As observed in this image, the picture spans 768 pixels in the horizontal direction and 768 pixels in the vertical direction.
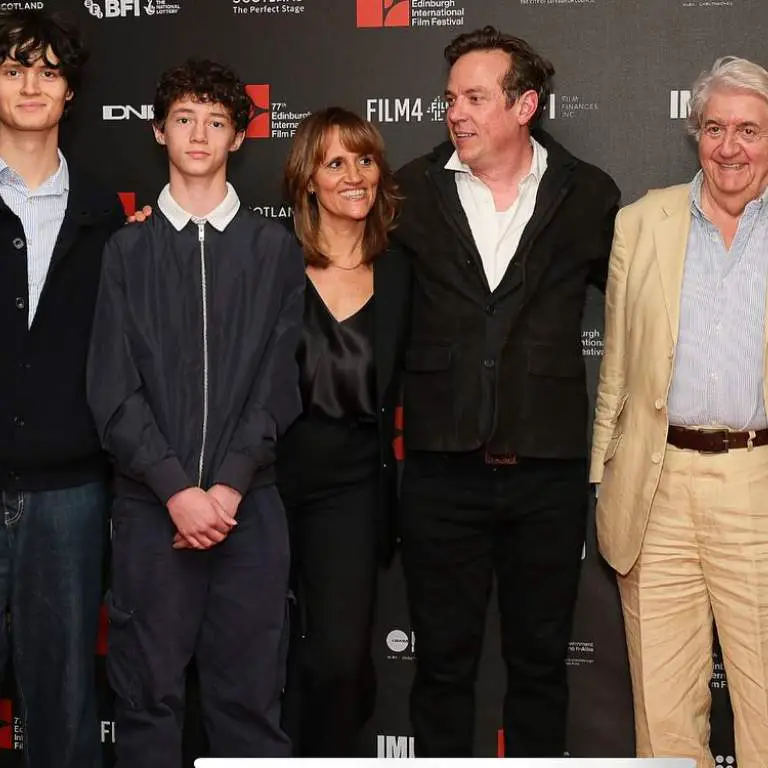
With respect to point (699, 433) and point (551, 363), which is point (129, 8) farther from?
point (699, 433)

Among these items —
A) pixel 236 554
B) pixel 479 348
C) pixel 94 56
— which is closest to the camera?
pixel 236 554

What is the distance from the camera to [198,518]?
2.53m

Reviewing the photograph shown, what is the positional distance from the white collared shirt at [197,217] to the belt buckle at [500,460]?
0.84 meters

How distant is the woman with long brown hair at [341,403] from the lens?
2.85m

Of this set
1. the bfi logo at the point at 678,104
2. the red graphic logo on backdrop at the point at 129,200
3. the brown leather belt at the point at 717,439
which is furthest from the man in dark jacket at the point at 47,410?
the bfi logo at the point at 678,104

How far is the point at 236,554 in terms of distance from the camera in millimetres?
2645

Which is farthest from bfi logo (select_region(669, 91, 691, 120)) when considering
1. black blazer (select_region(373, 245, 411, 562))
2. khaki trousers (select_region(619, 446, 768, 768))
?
khaki trousers (select_region(619, 446, 768, 768))

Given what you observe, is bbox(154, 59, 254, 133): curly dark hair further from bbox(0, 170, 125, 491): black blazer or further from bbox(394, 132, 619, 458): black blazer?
bbox(394, 132, 619, 458): black blazer

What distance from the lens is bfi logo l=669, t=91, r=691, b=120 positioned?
3162 millimetres

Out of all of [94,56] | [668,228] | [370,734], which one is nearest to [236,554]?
[370,734]

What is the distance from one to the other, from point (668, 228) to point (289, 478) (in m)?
1.10

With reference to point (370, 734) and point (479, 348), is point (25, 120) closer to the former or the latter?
point (479, 348)

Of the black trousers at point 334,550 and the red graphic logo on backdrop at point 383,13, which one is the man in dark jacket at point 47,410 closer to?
the black trousers at point 334,550

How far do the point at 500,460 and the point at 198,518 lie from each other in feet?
2.51
